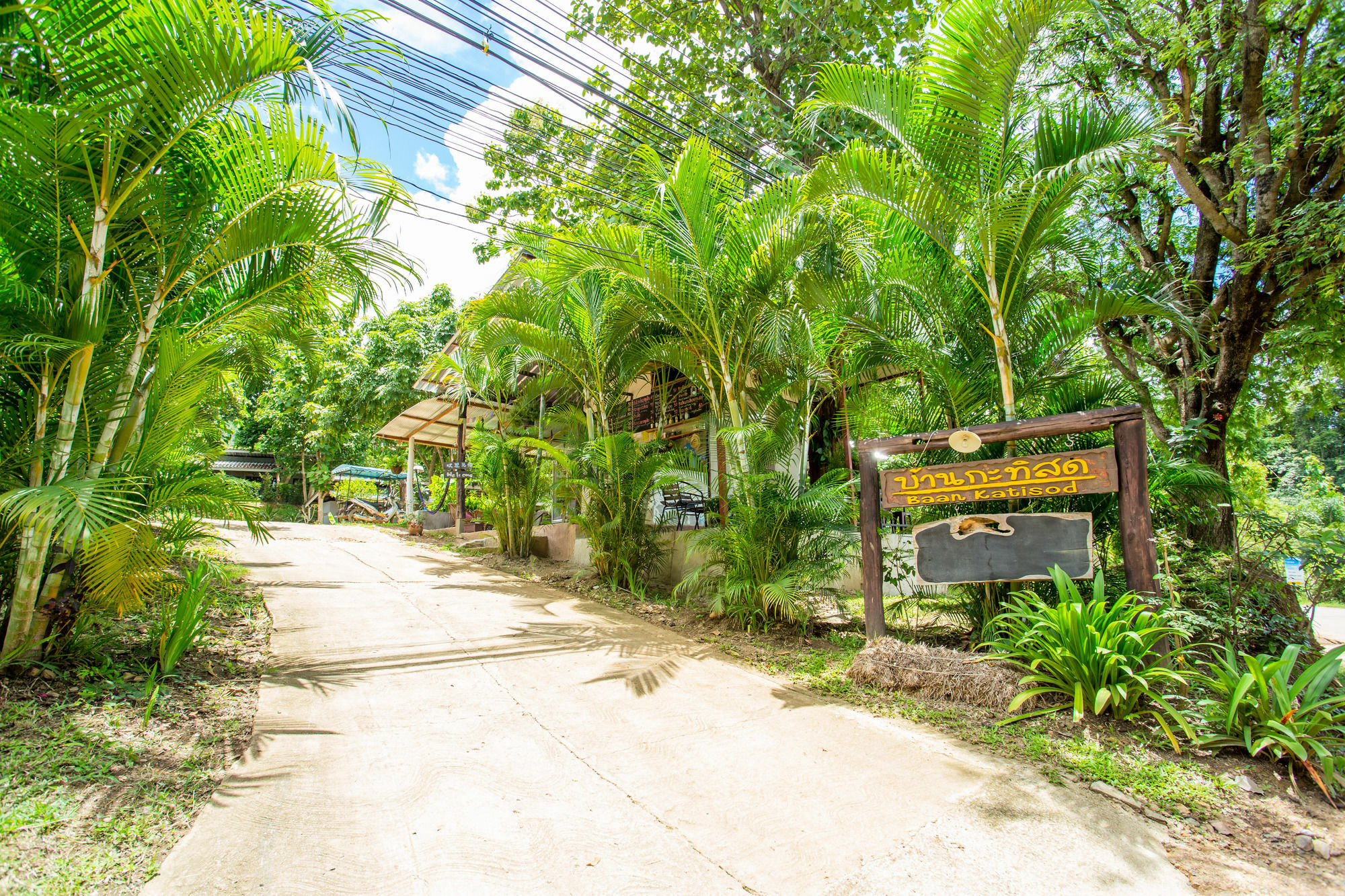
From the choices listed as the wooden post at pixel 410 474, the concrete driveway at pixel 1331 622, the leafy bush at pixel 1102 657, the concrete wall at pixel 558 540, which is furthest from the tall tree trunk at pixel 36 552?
the wooden post at pixel 410 474

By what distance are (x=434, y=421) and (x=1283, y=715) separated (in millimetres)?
13363

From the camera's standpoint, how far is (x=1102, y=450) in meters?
3.73

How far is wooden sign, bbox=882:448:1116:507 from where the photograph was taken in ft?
12.3

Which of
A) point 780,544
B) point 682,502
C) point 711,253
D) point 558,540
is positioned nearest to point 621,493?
point 682,502

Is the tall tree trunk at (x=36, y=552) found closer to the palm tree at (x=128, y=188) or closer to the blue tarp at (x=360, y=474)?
the palm tree at (x=128, y=188)

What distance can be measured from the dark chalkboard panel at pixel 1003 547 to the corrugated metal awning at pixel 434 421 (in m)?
9.75

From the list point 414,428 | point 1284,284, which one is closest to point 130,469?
point 1284,284

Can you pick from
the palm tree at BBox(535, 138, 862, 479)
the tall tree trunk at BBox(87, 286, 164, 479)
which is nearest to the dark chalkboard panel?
the palm tree at BBox(535, 138, 862, 479)

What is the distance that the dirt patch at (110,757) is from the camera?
6.63ft

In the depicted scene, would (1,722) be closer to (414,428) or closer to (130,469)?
(130,469)

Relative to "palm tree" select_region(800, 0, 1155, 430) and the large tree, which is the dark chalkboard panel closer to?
"palm tree" select_region(800, 0, 1155, 430)

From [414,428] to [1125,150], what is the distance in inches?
537

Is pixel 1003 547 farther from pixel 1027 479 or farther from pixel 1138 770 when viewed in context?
pixel 1138 770

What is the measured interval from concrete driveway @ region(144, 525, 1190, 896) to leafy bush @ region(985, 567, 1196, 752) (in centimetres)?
79
